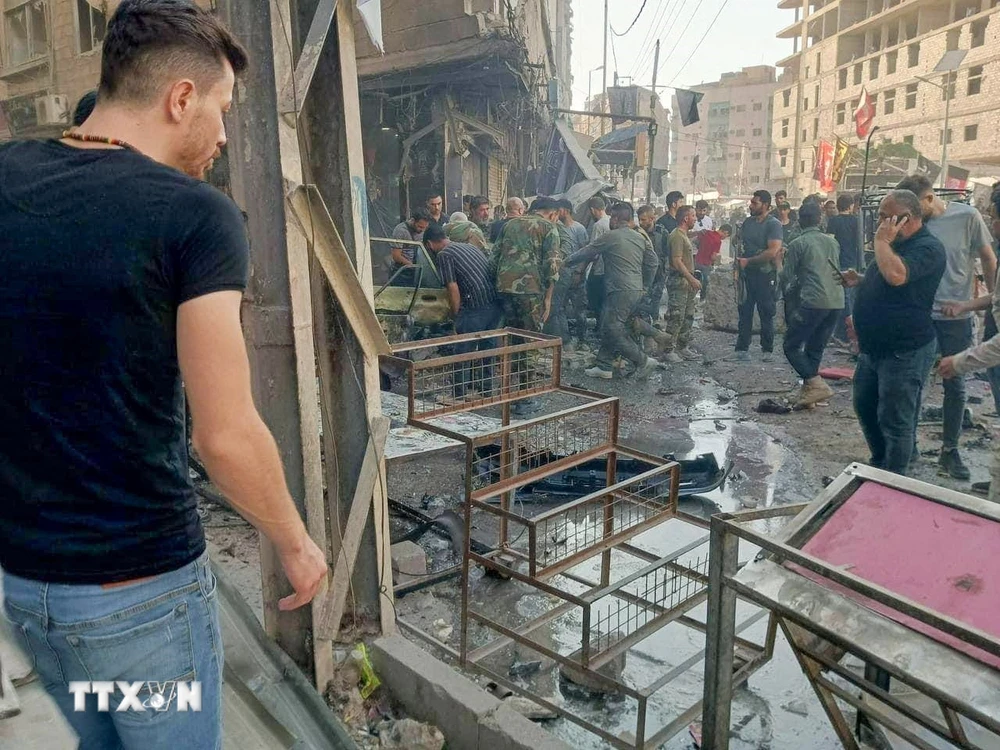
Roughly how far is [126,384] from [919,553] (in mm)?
1871

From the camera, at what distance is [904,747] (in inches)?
101

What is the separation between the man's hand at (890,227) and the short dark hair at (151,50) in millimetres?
4318

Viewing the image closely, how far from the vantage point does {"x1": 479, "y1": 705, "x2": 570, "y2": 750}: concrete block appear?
101 inches

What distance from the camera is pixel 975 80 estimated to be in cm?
3466

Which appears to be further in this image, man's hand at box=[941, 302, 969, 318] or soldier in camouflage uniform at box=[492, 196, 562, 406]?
soldier in camouflage uniform at box=[492, 196, 562, 406]

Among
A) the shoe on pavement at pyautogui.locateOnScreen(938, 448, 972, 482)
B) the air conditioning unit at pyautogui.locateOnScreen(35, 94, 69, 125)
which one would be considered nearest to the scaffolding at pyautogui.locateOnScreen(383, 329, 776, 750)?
the shoe on pavement at pyautogui.locateOnScreen(938, 448, 972, 482)

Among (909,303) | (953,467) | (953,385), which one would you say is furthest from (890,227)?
(953,467)

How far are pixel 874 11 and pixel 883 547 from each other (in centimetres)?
5663

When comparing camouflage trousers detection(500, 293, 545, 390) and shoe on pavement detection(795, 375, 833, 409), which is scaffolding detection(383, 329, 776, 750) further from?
shoe on pavement detection(795, 375, 833, 409)

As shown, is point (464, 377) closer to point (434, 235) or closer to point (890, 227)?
point (890, 227)

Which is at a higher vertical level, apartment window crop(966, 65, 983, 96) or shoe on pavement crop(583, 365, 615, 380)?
apartment window crop(966, 65, 983, 96)

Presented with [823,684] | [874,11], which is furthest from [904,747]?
[874,11]

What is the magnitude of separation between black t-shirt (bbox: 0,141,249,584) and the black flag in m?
18.5

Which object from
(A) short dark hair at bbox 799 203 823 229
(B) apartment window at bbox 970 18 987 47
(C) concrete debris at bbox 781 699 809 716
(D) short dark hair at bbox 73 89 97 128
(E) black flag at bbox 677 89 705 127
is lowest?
(C) concrete debris at bbox 781 699 809 716
